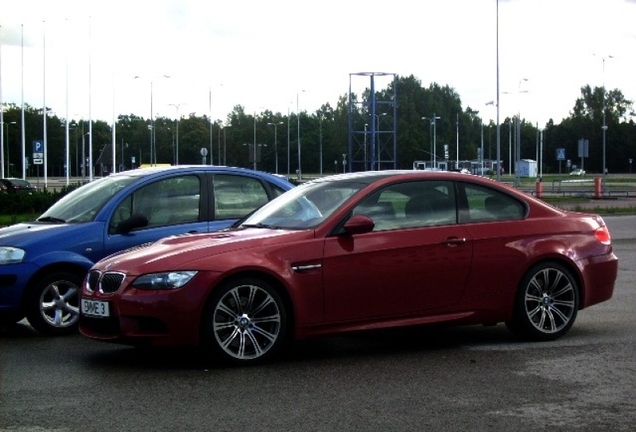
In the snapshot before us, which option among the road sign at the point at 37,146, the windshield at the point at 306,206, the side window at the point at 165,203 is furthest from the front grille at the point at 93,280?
the road sign at the point at 37,146

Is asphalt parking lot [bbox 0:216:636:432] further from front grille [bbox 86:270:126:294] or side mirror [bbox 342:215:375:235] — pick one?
side mirror [bbox 342:215:375:235]

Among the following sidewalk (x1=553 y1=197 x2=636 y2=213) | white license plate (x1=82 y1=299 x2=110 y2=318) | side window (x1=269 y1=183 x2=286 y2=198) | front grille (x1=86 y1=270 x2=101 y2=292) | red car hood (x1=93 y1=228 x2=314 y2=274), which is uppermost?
side window (x1=269 y1=183 x2=286 y2=198)

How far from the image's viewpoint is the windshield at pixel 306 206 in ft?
28.1

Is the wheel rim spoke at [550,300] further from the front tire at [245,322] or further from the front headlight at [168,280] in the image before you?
the front headlight at [168,280]

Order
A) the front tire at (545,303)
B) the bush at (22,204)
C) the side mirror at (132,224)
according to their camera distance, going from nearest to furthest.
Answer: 1. the front tire at (545,303)
2. the side mirror at (132,224)
3. the bush at (22,204)

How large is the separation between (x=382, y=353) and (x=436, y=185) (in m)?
1.43

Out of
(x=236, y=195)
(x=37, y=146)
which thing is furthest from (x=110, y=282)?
(x=37, y=146)

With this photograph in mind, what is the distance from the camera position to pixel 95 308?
816 cm

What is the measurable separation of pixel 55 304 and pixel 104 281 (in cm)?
200

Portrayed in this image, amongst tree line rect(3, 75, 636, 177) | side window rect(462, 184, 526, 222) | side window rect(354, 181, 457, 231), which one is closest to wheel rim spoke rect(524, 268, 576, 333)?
side window rect(462, 184, 526, 222)

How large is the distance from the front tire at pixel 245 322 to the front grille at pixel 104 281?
2.28ft

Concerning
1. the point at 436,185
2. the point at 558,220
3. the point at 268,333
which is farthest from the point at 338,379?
the point at 558,220

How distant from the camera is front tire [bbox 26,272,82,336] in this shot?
389 inches

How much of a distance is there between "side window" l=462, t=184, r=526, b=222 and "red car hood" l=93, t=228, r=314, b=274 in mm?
1494
